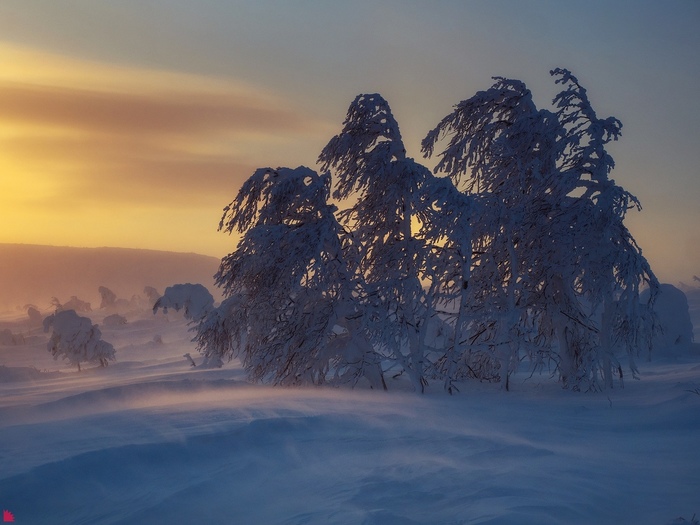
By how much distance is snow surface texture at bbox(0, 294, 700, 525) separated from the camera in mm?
4695

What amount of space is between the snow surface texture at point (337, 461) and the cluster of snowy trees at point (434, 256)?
244 centimetres

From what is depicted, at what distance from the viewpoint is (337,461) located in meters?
5.91

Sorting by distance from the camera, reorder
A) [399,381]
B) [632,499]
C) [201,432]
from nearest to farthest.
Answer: [632,499], [201,432], [399,381]

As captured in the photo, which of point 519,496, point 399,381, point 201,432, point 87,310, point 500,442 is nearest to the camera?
point 519,496

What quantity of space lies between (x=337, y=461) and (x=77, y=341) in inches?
1357

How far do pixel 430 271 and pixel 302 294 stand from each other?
2.26 m

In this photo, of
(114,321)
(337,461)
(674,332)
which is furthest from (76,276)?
(337,461)

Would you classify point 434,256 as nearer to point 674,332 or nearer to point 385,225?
point 385,225

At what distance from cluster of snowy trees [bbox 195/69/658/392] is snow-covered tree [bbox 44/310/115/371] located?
26.6 m

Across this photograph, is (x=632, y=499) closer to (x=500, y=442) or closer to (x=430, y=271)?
(x=500, y=442)

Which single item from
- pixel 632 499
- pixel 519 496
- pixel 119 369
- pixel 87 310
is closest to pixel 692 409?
pixel 632 499

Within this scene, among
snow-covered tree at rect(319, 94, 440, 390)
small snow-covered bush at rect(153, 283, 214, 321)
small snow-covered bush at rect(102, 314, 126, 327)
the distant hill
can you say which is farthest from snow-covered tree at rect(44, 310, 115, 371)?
the distant hill

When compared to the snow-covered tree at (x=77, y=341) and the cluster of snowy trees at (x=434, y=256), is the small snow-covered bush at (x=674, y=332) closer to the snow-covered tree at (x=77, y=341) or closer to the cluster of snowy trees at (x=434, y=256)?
the cluster of snowy trees at (x=434, y=256)

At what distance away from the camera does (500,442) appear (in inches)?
262
